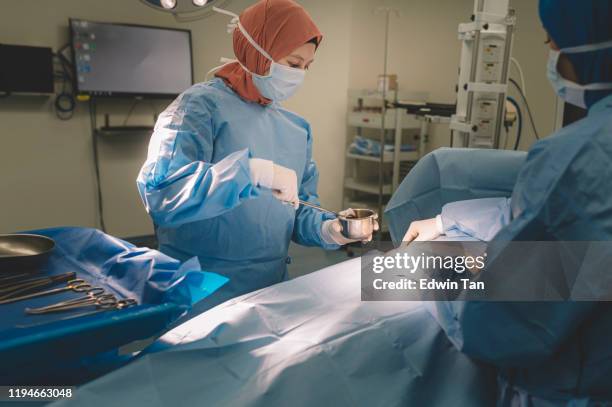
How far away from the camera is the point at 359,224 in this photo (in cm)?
139

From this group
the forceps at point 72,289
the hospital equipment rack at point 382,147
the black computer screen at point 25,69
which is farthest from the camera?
the hospital equipment rack at point 382,147

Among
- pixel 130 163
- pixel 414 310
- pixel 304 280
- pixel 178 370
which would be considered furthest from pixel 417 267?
pixel 130 163

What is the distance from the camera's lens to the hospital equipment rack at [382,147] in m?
4.23

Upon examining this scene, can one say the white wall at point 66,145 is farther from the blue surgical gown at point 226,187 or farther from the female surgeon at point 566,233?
the female surgeon at point 566,233

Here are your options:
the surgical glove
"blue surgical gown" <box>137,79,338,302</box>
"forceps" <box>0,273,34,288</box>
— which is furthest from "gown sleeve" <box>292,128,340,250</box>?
"forceps" <box>0,273,34,288</box>

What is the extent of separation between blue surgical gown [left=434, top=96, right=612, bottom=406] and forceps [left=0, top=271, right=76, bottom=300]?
3.00 ft

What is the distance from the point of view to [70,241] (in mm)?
1452

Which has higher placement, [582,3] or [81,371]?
[582,3]

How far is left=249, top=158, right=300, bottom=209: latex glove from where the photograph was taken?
140cm

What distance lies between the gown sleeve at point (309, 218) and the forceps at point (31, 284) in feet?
2.49

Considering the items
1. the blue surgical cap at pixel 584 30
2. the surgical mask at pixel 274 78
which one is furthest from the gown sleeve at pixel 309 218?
the blue surgical cap at pixel 584 30

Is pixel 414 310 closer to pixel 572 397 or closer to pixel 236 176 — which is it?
pixel 572 397

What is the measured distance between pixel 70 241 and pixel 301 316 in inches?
29.5

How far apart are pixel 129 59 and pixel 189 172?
2.57 m
